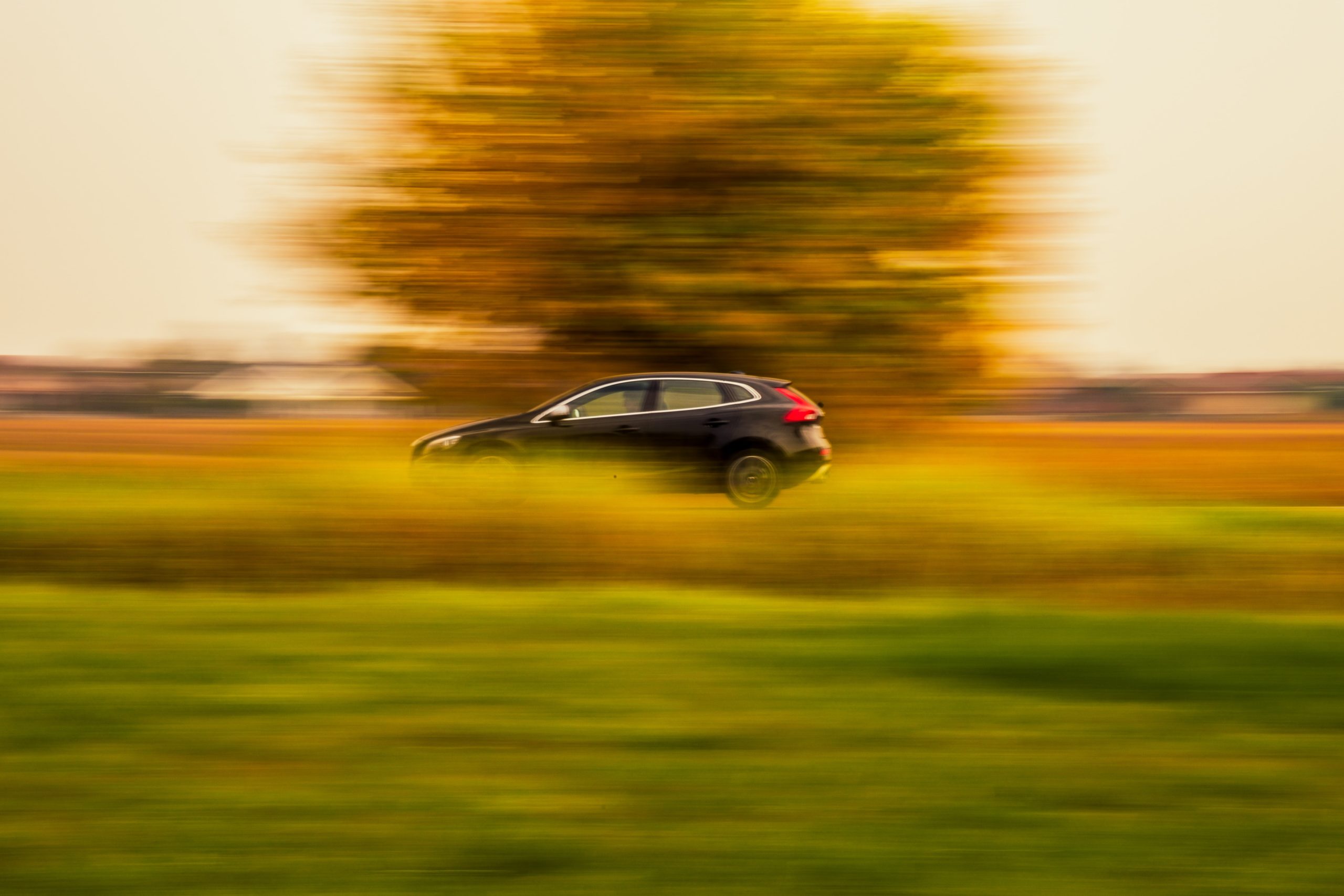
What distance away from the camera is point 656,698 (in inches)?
218

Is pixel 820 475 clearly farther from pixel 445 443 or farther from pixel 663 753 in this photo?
pixel 663 753

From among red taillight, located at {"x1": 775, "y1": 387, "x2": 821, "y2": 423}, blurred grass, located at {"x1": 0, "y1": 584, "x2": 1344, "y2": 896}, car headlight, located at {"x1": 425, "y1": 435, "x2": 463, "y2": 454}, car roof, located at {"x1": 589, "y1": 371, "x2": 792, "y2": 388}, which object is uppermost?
car roof, located at {"x1": 589, "y1": 371, "x2": 792, "y2": 388}

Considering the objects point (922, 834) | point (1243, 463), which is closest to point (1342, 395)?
point (1243, 463)

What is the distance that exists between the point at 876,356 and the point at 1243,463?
1075 cm

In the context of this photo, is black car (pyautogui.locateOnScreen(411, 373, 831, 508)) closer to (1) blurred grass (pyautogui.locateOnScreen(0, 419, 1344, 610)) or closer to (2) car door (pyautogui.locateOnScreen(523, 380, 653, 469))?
(2) car door (pyautogui.locateOnScreen(523, 380, 653, 469))

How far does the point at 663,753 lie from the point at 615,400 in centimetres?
919

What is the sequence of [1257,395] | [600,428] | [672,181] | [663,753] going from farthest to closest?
[1257,395], [672,181], [600,428], [663,753]

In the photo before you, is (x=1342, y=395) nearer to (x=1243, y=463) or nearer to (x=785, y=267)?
(x=1243, y=463)

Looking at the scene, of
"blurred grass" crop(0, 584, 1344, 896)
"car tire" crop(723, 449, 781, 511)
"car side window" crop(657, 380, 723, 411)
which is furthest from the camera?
"car side window" crop(657, 380, 723, 411)

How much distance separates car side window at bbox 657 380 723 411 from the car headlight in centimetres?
222

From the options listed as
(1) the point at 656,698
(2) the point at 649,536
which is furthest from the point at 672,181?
(1) the point at 656,698

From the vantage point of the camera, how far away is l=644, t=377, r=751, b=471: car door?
1361cm

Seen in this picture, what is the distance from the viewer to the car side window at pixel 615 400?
13805 mm

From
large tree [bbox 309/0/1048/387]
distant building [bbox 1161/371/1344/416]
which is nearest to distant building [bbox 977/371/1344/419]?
distant building [bbox 1161/371/1344/416]
